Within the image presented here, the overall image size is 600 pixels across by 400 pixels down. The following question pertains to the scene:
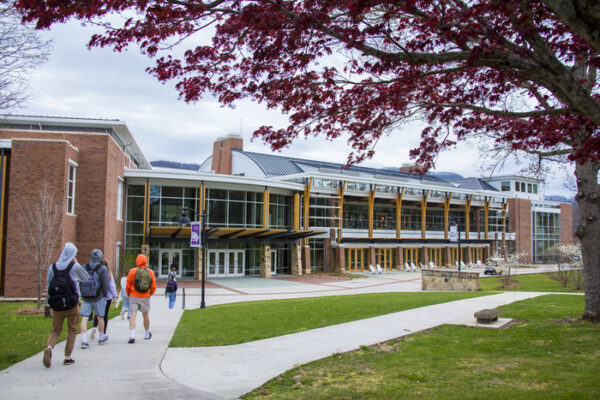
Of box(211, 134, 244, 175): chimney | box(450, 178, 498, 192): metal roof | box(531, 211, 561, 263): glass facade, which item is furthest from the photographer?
box(531, 211, 561, 263): glass facade

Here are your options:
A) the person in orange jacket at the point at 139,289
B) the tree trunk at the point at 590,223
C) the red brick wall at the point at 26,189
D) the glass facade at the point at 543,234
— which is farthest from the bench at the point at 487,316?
the glass facade at the point at 543,234

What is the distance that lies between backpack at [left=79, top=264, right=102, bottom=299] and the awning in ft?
69.2

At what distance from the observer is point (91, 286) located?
896cm

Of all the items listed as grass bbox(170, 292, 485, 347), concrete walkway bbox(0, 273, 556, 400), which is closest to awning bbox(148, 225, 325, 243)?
grass bbox(170, 292, 485, 347)

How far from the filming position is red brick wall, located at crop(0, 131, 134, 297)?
1964 centimetres

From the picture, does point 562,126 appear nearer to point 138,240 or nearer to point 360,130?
point 360,130

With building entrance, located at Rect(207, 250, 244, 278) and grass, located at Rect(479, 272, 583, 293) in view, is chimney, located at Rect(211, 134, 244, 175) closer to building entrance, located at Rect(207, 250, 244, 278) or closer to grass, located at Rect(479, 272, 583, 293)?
building entrance, located at Rect(207, 250, 244, 278)

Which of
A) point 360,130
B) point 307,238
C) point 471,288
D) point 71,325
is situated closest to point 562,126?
point 360,130

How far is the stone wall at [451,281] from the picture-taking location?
26359 millimetres

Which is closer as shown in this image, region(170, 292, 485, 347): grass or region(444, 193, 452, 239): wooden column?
region(170, 292, 485, 347): grass

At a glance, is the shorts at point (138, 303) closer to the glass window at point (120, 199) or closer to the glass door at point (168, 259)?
the glass window at point (120, 199)

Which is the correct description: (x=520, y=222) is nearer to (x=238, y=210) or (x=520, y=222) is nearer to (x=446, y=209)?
(x=446, y=209)

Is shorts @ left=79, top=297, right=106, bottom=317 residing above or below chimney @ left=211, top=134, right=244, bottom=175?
below

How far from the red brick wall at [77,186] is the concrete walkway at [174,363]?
30.7 ft
